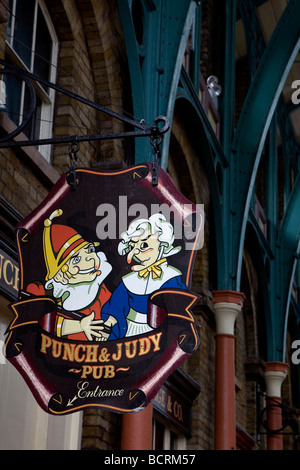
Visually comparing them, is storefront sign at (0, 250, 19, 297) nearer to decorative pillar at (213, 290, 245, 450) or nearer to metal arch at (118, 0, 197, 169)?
metal arch at (118, 0, 197, 169)

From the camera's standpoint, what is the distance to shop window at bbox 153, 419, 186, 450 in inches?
401

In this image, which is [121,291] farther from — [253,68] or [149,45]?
[253,68]

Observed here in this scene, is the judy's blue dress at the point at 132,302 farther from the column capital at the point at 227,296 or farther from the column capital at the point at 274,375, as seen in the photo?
the column capital at the point at 274,375

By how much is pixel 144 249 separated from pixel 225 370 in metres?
6.70

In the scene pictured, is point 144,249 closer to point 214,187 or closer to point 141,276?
point 141,276

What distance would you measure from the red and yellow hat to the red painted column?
314 cm

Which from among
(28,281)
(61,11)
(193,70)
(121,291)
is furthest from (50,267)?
(193,70)

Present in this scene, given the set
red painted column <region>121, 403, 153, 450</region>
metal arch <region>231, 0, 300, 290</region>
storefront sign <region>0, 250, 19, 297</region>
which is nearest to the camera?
storefront sign <region>0, 250, 19, 297</region>

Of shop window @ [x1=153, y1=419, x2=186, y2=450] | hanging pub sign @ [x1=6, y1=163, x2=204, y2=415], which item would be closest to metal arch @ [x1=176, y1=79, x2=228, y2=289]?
shop window @ [x1=153, y1=419, x2=186, y2=450]

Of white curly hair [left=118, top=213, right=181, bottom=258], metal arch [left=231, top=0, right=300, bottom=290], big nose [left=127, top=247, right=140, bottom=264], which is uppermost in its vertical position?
metal arch [left=231, top=0, right=300, bottom=290]

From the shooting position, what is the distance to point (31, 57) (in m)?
7.55

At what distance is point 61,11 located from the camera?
318 inches

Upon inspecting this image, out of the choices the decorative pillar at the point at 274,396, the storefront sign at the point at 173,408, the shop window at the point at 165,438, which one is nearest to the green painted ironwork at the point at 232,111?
the decorative pillar at the point at 274,396

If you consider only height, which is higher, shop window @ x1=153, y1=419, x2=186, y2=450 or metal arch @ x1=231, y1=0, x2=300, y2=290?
metal arch @ x1=231, y1=0, x2=300, y2=290
